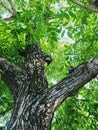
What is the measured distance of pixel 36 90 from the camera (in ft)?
14.1

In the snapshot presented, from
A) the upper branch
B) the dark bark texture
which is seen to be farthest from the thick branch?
the upper branch

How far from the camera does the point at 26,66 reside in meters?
4.93

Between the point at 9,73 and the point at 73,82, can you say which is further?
the point at 9,73

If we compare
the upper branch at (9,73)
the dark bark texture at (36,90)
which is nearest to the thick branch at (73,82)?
the dark bark texture at (36,90)

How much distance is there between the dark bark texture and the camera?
382 cm

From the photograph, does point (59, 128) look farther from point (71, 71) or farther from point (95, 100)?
point (71, 71)

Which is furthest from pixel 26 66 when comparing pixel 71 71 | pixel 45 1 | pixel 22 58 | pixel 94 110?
pixel 94 110

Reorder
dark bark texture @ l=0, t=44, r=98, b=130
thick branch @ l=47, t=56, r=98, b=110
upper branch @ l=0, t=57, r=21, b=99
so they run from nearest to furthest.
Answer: dark bark texture @ l=0, t=44, r=98, b=130 < thick branch @ l=47, t=56, r=98, b=110 < upper branch @ l=0, t=57, r=21, b=99

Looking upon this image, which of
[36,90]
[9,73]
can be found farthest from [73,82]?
[9,73]

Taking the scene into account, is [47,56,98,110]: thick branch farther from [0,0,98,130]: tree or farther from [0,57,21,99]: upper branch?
[0,57,21,99]: upper branch

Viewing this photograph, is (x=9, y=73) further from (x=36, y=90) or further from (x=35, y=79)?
(x=36, y=90)

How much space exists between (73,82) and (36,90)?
2.05 ft

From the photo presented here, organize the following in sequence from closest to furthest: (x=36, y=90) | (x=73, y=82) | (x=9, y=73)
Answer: (x=73, y=82)
(x=36, y=90)
(x=9, y=73)

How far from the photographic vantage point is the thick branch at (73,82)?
404 cm
